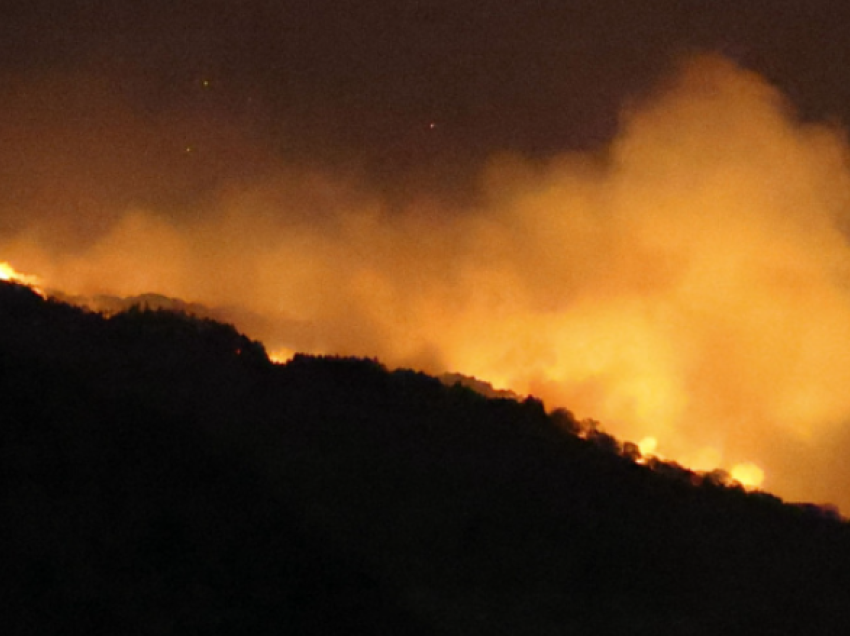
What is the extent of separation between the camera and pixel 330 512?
11961 millimetres

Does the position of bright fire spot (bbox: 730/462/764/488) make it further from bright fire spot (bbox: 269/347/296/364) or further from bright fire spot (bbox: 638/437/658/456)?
bright fire spot (bbox: 269/347/296/364)

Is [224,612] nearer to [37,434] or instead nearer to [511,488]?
[37,434]

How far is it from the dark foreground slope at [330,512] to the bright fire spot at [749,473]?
16.8 ft

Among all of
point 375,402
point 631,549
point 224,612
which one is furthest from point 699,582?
point 224,612

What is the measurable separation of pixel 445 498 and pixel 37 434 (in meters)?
3.62

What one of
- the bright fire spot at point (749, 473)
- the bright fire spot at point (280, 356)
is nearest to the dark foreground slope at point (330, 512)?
the bright fire spot at point (280, 356)

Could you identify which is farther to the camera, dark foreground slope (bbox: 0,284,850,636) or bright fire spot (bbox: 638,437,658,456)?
bright fire spot (bbox: 638,437,658,456)

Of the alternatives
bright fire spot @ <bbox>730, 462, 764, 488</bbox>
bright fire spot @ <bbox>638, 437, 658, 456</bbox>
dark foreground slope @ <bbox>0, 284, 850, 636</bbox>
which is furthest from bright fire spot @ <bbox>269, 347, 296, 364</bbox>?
bright fire spot @ <bbox>730, 462, 764, 488</bbox>

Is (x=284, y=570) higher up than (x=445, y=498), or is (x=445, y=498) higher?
(x=445, y=498)

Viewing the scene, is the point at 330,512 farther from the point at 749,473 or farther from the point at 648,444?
the point at 749,473

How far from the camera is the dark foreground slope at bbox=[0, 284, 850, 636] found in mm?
10109

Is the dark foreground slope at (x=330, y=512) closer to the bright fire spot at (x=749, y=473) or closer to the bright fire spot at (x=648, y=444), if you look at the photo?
the bright fire spot at (x=648, y=444)

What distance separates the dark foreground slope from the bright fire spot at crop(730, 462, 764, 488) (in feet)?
16.8

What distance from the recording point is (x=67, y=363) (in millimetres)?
12898
